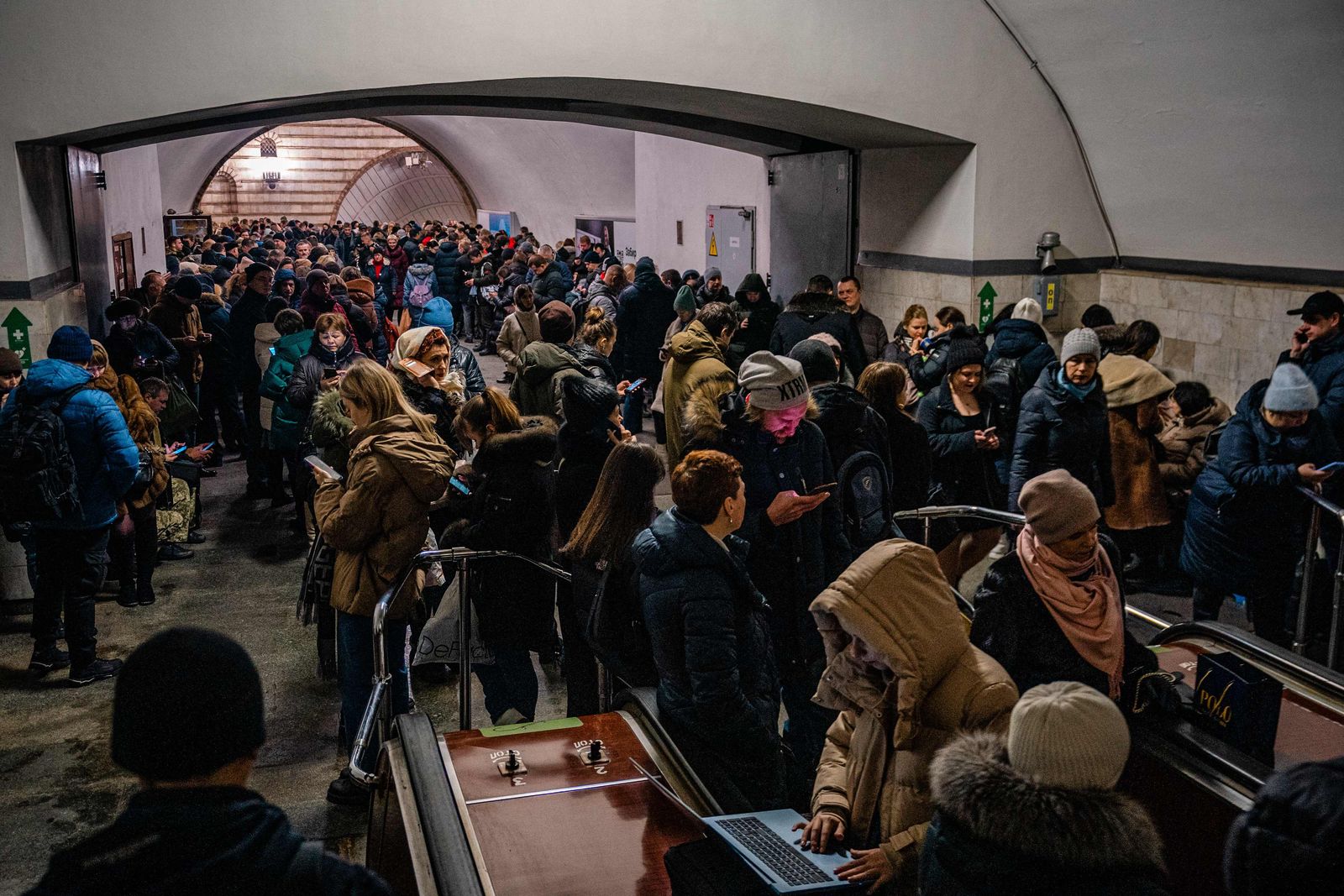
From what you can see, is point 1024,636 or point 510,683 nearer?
point 1024,636

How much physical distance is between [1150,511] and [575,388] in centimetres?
397

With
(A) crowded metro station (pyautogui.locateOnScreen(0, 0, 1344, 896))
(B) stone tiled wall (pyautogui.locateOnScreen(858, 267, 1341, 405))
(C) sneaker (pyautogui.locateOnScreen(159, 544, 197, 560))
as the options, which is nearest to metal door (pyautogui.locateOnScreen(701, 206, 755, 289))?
(A) crowded metro station (pyautogui.locateOnScreen(0, 0, 1344, 896))

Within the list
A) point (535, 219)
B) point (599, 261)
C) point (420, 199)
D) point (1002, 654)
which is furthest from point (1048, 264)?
point (420, 199)

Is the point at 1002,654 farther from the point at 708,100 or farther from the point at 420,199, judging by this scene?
the point at 420,199

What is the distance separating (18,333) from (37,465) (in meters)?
2.35

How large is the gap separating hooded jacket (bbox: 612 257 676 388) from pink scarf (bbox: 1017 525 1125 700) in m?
9.03

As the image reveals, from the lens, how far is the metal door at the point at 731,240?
1500 centimetres

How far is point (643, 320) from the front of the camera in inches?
487

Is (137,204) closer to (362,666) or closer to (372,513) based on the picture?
(362,666)

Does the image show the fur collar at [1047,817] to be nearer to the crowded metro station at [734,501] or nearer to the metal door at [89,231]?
the crowded metro station at [734,501]

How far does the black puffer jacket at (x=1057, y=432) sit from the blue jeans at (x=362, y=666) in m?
3.38

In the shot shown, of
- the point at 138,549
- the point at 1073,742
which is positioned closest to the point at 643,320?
the point at 138,549

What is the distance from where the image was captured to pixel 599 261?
20.6m

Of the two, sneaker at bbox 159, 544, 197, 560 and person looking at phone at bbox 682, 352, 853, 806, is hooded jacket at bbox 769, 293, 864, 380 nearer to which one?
person looking at phone at bbox 682, 352, 853, 806
